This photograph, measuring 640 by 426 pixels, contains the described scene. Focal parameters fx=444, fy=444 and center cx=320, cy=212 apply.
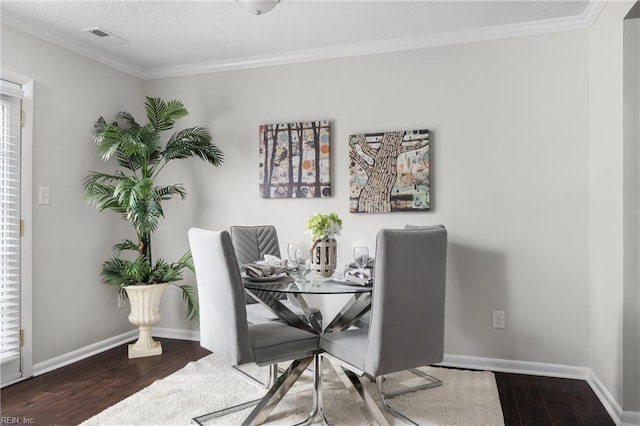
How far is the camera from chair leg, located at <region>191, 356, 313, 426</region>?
7.61 feet

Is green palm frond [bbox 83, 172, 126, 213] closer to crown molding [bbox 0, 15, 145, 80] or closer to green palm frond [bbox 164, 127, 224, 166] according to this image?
green palm frond [bbox 164, 127, 224, 166]

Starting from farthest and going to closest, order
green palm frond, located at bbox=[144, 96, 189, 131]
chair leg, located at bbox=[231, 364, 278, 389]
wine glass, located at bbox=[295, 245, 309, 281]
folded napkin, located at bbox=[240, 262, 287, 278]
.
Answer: green palm frond, located at bbox=[144, 96, 189, 131] < chair leg, located at bbox=[231, 364, 278, 389] < wine glass, located at bbox=[295, 245, 309, 281] < folded napkin, located at bbox=[240, 262, 287, 278]

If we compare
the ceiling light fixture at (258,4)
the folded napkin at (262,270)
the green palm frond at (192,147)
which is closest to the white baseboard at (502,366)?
the folded napkin at (262,270)

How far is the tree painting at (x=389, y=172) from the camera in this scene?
3.42m

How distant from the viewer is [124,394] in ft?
9.22

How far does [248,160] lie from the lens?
3943 mm

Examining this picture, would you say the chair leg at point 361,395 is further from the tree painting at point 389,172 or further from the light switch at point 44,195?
the light switch at point 44,195

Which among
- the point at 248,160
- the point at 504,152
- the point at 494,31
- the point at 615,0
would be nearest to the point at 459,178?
the point at 504,152

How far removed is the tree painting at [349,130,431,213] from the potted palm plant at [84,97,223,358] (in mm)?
1236

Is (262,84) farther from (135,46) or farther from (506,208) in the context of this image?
(506,208)

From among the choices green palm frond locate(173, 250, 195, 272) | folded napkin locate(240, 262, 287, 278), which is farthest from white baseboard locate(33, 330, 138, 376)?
folded napkin locate(240, 262, 287, 278)

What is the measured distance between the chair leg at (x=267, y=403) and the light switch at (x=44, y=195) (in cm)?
200

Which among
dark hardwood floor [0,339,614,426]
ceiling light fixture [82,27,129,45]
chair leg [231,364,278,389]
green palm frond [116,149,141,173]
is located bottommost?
dark hardwood floor [0,339,614,426]

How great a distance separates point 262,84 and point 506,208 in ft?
7.45
